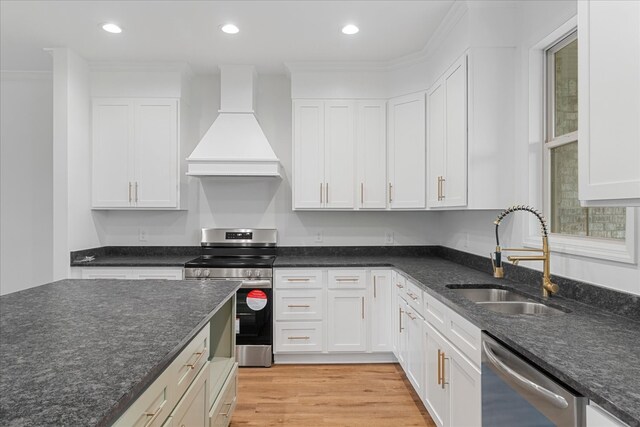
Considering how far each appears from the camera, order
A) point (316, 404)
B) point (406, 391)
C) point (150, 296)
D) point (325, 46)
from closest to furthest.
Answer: point (150, 296) → point (316, 404) → point (406, 391) → point (325, 46)

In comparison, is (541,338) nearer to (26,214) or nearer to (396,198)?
(396,198)

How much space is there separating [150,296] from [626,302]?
213 cm

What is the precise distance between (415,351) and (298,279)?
121 cm

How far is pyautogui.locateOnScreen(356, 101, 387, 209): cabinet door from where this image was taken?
3.76 m

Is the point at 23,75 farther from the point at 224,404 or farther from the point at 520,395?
the point at 520,395

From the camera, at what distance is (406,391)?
9.82 ft

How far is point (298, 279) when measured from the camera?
3.48 metres

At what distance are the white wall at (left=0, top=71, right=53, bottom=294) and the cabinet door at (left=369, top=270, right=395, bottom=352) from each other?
3.37 meters

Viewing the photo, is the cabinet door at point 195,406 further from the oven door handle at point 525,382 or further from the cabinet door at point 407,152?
the cabinet door at point 407,152

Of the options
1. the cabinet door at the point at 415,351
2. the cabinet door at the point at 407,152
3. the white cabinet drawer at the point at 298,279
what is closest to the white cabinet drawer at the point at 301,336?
the white cabinet drawer at the point at 298,279

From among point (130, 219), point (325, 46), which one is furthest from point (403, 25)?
point (130, 219)

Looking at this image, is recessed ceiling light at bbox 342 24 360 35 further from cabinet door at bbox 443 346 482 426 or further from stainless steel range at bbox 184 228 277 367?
cabinet door at bbox 443 346 482 426

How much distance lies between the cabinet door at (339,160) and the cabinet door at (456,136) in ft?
3.16

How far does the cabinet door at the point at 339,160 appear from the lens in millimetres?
3760
